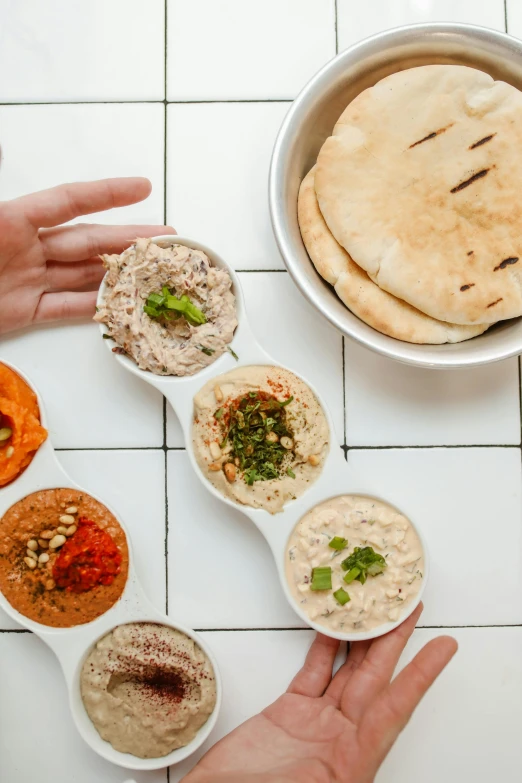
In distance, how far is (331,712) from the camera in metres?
1.83

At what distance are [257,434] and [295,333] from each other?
38 cm

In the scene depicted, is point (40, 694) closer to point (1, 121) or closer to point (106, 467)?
point (106, 467)

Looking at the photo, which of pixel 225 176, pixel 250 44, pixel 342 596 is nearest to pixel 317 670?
pixel 342 596

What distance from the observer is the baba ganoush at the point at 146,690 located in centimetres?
182

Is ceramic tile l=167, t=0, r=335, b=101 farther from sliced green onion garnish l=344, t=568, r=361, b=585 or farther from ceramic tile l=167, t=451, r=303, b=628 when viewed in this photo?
sliced green onion garnish l=344, t=568, r=361, b=585

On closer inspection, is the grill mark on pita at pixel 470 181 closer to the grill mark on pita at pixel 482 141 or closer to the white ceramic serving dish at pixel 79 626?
the grill mark on pita at pixel 482 141

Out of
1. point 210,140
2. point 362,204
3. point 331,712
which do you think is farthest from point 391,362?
point 331,712

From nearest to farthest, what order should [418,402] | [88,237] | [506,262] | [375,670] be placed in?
[506,262]
[375,670]
[88,237]
[418,402]

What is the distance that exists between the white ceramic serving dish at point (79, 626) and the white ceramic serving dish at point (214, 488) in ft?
0.99

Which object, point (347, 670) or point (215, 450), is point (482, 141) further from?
point (347, 670)

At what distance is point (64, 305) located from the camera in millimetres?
1976

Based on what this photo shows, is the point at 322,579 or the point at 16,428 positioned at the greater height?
the point at 16,428

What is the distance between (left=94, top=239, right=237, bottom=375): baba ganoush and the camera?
1796 millimetres

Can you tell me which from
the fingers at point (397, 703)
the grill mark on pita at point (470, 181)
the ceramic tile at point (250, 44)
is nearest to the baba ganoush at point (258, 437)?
the fingers at point (397, 703)
